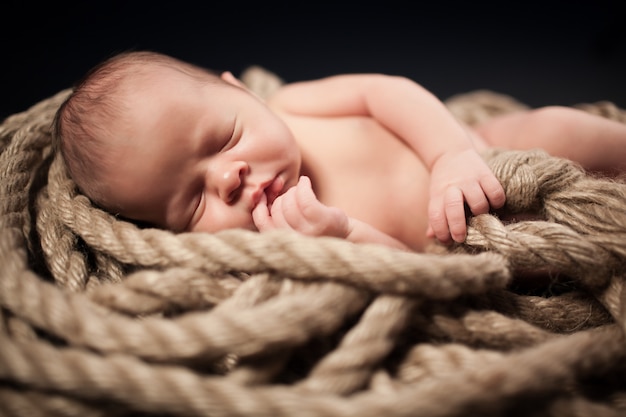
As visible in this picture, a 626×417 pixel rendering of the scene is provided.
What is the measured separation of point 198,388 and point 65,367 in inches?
5.0

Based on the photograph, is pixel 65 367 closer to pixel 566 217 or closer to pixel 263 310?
pixel 263 310

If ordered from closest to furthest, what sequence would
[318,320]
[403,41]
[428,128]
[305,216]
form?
[318,320] < [305,216] < [428,128] < [403,41]

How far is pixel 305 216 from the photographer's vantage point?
59cm

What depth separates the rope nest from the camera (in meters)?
0.39

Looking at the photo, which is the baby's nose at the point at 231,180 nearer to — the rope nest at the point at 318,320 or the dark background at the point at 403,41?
the rope nest at the point at 318,320

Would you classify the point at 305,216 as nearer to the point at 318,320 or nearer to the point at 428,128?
the point at 318,320

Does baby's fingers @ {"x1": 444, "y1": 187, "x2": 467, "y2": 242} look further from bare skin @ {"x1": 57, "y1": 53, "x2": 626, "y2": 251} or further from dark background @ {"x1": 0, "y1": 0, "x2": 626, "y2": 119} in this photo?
dark background @ {"x1": 0, "y1": 0, "x2": 626, "y2": 119}

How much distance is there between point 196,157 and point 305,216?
19 centimetres

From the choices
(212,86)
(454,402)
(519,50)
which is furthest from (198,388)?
(519,50)

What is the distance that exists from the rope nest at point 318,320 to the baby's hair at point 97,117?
64 mm

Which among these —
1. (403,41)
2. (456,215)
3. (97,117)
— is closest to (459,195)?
(456,215)

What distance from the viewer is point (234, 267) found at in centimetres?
49

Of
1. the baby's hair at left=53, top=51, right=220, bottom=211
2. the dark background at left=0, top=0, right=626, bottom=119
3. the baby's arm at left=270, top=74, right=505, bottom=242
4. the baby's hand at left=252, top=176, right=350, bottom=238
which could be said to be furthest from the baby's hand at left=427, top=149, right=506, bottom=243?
the dark background at left=0, top=0, right=626, bottom=119

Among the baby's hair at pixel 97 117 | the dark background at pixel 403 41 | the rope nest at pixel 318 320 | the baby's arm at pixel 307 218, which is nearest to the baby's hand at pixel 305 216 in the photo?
the baby's arm at pixel 307 218
